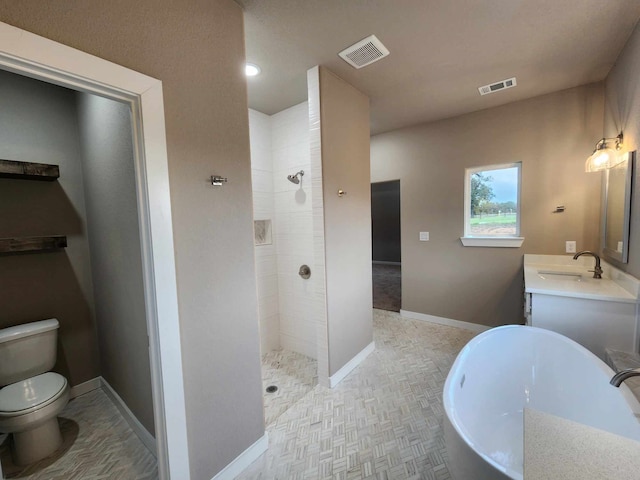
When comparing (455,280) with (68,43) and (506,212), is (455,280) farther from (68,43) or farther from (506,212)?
(68,43)

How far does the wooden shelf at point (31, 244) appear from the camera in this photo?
5.75ft

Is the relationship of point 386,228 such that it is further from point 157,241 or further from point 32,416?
point 32,416

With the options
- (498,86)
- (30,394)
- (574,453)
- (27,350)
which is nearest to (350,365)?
(574,453)

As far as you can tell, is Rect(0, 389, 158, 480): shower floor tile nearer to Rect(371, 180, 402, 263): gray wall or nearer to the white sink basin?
the white sink basin

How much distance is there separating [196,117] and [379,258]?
26.6 feet

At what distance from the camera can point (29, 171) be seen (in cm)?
185

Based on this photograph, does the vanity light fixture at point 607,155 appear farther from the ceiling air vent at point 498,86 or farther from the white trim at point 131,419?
the white trim at point 131,419

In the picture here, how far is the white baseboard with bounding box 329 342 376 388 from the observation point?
226 centimetres

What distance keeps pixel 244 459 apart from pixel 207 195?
156cm

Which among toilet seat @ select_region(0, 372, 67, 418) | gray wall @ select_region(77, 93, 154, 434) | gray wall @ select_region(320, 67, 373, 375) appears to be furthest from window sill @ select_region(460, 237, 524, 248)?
Result: toilet seat @ select_region(0, 372, 67, 418)

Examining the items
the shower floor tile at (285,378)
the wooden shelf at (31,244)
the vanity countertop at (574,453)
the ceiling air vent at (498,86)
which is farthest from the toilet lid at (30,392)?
the ceiling air vent at (498,86)

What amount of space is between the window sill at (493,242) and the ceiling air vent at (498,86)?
62.4 inches

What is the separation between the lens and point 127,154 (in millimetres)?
1542

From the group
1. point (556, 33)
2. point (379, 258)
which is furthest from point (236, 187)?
point (379, 258)
